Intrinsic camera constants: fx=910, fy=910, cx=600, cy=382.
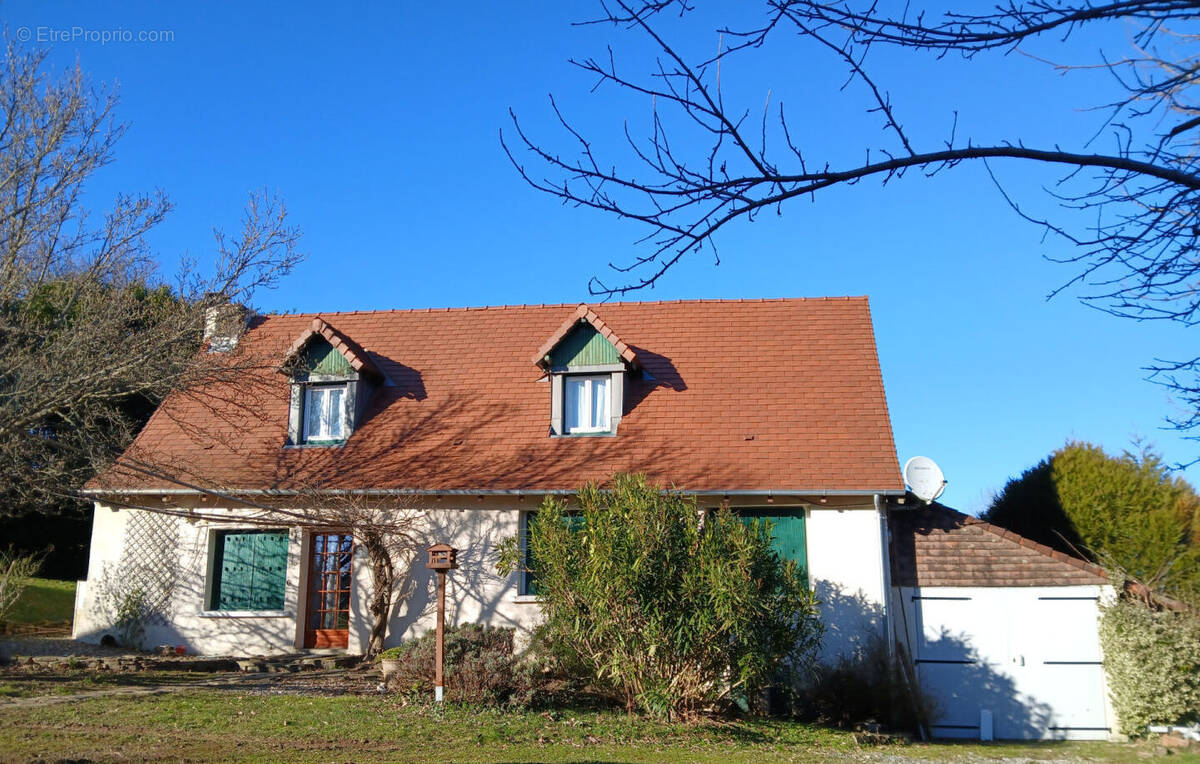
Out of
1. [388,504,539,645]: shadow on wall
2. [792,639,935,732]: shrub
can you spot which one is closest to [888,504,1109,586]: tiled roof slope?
[792,639,935,732]: shrub

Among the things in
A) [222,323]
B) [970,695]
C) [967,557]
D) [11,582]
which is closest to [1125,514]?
[967,557]

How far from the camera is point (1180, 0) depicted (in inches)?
174

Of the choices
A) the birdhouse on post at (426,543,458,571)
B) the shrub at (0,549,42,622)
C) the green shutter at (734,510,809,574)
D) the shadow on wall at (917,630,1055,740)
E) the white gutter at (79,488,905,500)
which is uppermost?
A: the white gutter at (79,488,905,500)

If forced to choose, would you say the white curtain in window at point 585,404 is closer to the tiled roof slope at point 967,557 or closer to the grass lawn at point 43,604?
the tiled roof slope at point 967,557

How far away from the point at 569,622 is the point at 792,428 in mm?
5636

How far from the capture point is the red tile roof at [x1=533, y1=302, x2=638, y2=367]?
15.6 m

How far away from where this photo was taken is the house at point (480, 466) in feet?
44.8

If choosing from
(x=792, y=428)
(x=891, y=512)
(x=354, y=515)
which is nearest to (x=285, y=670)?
(x=354, y=515)

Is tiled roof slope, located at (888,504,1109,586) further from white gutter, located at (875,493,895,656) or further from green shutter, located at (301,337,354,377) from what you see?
green shutter, located at (301,337,354,377)

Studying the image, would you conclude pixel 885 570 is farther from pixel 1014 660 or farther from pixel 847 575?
pixel 1014 660

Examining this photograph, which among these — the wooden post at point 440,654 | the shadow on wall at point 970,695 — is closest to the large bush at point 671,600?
the wooden post at point 440,654

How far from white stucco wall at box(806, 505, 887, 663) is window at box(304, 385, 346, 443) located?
329 inches

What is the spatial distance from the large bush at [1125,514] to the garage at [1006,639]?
3.23 ft

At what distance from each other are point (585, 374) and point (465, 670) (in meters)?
6.14
